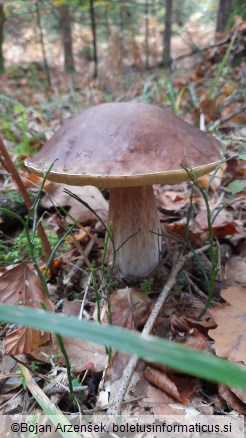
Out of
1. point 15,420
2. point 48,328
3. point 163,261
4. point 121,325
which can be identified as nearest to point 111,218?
point 163,261

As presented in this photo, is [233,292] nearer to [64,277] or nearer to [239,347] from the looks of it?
[239,347]

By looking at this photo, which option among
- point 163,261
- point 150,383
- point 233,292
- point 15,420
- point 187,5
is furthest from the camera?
point 187,5

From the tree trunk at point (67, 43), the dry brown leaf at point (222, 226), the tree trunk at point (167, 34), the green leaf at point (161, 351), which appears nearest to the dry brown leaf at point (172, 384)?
the green leaf at point (161, 351)

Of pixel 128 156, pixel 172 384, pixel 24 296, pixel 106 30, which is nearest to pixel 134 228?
pixel 128 156

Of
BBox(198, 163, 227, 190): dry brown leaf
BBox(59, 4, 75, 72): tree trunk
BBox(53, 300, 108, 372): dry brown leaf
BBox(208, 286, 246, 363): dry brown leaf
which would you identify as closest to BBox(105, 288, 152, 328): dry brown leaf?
BBox(53, 300, 108, 372): dry brown leaf

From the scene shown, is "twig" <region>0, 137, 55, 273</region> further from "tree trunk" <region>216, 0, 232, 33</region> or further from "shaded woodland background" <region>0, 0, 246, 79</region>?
"tree trunk" <region>216, 0, 232, 33</region>

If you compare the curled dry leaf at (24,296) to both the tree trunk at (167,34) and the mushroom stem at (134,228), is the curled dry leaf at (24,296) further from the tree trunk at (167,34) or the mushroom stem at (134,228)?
the tree trunk at (167,34)
